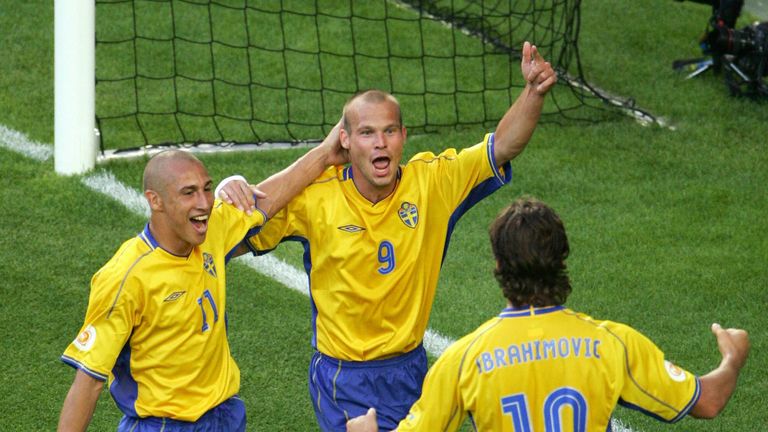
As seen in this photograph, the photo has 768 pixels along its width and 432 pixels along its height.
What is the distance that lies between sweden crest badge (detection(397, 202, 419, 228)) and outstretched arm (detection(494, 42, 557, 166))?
418 mm

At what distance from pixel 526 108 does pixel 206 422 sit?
1.86m

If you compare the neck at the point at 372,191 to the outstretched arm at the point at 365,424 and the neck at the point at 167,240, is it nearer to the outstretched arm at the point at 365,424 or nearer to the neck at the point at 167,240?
the neck at the point at 167,240

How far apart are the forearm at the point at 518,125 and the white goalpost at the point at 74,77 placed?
4552 mm

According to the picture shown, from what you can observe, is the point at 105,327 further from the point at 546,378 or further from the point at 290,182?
the point at 546,378

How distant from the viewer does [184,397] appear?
5031mm

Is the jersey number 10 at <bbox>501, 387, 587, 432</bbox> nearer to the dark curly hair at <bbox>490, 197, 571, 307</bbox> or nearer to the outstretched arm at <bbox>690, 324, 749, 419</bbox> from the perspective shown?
the dark curly hair at <bbox>490, 197, 571, 307</bbox>

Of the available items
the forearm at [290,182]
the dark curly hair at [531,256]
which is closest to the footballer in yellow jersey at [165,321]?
the forearm at [290,182]

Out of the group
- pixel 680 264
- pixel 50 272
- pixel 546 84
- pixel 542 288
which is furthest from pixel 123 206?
pixel 542 288

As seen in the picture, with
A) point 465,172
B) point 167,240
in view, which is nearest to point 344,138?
point 465,172

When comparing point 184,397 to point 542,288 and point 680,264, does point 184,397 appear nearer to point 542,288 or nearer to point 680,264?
point 542,288

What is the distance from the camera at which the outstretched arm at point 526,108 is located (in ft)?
17.3

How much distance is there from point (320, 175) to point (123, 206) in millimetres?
3948

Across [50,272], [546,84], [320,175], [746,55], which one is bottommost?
[50,272]

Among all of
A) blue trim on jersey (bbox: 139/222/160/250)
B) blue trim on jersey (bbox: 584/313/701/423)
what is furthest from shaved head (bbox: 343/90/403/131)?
blue trim on jersey (bbox: 584/313/701/423)
